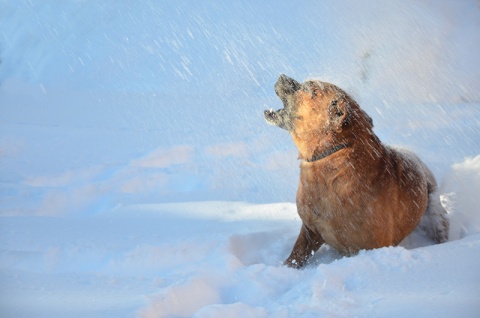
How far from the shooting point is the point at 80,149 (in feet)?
19.7

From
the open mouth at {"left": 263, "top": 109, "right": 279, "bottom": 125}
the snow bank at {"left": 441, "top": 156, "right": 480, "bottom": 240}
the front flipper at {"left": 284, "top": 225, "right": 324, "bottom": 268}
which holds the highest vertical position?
the open mouth at {"left": 263, "top": 109, "right": 279, "bottom": 125}

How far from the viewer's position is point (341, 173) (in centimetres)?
305

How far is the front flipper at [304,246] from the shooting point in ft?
11.0

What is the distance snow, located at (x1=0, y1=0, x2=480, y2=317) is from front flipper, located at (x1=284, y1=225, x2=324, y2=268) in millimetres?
57

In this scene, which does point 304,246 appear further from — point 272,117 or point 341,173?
point 272,117

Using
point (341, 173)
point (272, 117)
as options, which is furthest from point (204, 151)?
point (341, 173)

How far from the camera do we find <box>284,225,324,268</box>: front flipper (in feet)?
11.0

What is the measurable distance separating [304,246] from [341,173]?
0.55m

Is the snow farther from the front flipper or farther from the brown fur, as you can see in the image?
the brown fur

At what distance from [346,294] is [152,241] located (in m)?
1.53

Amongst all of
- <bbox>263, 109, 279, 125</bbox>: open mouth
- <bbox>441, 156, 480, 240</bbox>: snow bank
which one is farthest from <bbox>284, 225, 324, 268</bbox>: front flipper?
<bbox>441, 156, 480, 240</bbox>: snow bank

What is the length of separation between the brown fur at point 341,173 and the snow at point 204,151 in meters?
0.25

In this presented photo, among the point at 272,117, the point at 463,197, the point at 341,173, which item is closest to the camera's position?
the point at 341,173

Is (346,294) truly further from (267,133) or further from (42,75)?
(42,75)
